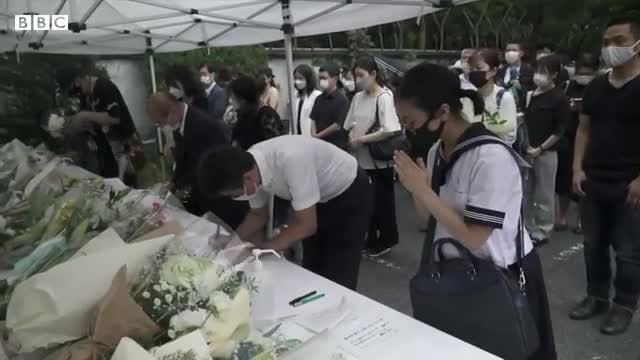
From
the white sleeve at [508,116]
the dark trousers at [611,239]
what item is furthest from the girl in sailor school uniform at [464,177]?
the white sleeve at [508,116]

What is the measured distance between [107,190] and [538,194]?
3.05m

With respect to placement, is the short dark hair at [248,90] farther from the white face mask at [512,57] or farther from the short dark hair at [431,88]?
the white face mask at [512,57]

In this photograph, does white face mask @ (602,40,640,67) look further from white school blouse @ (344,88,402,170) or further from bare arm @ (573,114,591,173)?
white school blouse @ (344,88,402,170)

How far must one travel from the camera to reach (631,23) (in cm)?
237

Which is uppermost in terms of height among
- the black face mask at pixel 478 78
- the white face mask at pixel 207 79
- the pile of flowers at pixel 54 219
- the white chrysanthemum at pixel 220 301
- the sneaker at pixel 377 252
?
the white face mask at pixel 207 79

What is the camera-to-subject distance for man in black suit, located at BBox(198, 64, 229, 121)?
16.8 ft

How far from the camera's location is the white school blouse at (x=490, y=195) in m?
1.42

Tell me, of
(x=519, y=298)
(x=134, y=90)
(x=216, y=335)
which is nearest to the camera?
(x=216, y=335)

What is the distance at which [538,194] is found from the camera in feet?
13.1

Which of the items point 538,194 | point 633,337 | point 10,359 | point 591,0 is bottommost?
point 633,337

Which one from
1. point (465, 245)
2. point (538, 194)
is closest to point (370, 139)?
point (538, 194)

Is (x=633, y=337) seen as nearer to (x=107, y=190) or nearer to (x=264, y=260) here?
(x=264, y=260)

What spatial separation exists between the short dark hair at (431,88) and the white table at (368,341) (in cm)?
57

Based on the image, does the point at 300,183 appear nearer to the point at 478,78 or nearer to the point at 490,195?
the point at 490,195
